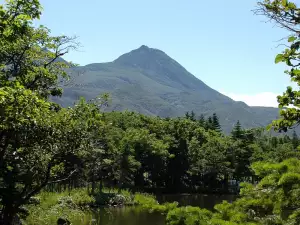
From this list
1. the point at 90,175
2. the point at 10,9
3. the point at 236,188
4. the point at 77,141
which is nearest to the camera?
the point at 10,9

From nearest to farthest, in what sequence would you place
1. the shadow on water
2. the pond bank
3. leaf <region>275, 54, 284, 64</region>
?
leaf <region>275, 54, 284, 64</region>, the pond bank, the shadow on water

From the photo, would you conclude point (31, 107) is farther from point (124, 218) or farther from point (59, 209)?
point (124, 218)

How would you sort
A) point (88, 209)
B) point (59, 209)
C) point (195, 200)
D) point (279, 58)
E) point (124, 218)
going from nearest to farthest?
1. point (279, 58)
2. point (59, 209)
3. point (124, 218)
4. point (88, 209)
5. point (195, 200)

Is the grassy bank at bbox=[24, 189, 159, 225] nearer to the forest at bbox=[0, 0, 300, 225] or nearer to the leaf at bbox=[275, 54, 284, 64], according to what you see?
the forest at bbox=[0, 0, 300, 225]

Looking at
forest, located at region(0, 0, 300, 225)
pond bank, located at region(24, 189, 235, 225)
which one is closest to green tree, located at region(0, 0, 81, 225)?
forest, located at region(0, 0, 300, 225)

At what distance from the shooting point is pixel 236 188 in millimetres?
58750

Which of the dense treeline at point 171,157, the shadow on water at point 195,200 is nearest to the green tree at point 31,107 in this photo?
the dense treeline at point 171,157

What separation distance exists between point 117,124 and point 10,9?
53.7 meters

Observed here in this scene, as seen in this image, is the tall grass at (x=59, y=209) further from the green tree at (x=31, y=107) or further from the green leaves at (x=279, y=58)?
the green leaves at (x=279, y=58)

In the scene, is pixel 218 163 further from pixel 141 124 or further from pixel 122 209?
pixel 122 209

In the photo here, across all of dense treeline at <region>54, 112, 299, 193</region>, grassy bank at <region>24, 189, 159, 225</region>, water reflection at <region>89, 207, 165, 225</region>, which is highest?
dense treeline at <region>54, 112, 299, 193</region>

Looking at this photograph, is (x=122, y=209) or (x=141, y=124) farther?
(x=141, y=124)

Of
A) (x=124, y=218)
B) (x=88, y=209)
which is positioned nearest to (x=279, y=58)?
(x=124, y=218)

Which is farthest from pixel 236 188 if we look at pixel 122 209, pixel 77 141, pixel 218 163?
pixel 77 141
